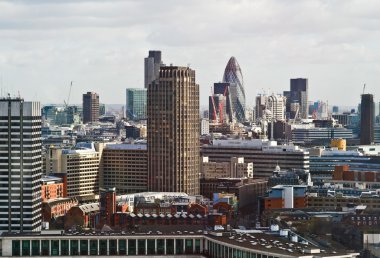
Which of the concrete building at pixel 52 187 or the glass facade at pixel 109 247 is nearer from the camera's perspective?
the glass facade at pixel 109 247

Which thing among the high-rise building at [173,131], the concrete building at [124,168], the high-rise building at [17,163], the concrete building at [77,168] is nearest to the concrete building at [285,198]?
the high-rise building at [173,131]

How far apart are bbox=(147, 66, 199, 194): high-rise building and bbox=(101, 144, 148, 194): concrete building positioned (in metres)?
13.3

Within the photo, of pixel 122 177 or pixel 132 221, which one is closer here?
pixel 132 221

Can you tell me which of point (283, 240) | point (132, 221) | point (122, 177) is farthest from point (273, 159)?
point (283, 240)

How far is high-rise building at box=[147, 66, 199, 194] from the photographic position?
165125mm

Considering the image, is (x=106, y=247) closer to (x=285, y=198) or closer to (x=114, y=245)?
(x=114, y=245)

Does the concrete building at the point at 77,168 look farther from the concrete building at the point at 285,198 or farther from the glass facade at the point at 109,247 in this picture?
the glass facade at the point at 109,247

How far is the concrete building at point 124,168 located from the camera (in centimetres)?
18188

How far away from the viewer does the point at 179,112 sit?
6506 inches

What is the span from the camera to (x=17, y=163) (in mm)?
119312

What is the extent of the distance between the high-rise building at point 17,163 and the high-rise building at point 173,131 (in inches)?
1838

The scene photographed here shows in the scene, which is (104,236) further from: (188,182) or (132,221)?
(188,182)

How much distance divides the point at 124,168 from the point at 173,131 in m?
21.0

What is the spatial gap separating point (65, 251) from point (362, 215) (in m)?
41.8
